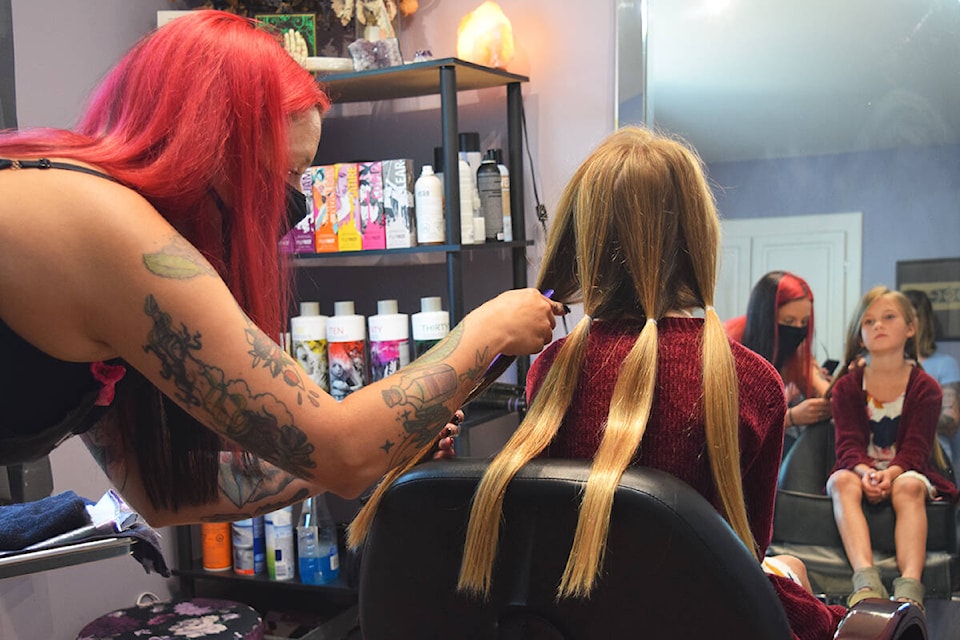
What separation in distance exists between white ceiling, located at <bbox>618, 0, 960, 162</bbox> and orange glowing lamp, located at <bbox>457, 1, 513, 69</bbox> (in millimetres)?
316

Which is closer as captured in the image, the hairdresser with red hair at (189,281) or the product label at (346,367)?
the hairdresser with red hair at (189,281)

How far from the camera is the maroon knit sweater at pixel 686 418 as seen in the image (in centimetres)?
123

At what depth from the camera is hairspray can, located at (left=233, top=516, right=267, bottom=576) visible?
105 inches

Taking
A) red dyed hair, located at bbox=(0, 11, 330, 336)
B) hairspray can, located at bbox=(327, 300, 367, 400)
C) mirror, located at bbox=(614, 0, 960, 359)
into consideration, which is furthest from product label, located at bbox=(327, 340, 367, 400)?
red dyed hair, located at bbox=(0, 11, 330, 336)

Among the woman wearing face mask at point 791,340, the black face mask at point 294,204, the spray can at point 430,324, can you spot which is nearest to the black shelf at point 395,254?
the spray can at point 430,324

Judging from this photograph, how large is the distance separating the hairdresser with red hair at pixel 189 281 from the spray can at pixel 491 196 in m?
1.26

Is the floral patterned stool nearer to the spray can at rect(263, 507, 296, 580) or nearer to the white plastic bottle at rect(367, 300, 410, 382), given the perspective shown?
the spray can at rect(263, 507, 296, 580)

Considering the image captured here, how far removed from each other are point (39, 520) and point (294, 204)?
0.65m

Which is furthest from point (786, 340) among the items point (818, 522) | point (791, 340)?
point (818, 522)

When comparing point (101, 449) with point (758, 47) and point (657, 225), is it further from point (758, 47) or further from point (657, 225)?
point (758, 47)

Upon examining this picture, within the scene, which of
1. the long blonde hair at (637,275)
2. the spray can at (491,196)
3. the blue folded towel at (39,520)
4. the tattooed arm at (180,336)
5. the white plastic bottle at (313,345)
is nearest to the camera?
the tattooed arm at (180,336)

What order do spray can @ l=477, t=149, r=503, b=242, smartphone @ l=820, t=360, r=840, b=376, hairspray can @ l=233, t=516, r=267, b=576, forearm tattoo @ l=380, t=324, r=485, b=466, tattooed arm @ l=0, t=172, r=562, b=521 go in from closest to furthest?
tattooed arm @ l=0, t=172, r=562, b=521 < forearm tattoo @ l=380, t=324, r=485, b=466 < smartphone @ l=820, t=360, r=840, b=376 < spray can @ l=477, t=149, r=503, b=242 < hairspray can @ l=233, t=516, r=267, b=576

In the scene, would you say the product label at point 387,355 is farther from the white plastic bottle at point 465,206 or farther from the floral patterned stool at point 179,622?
the floral patterned stool at point 179,622

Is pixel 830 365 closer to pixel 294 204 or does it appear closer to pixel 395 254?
pixel 395 254
